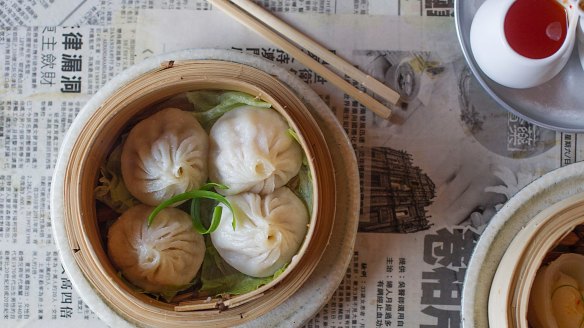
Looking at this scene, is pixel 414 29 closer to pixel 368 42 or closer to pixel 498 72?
pixel 368 42

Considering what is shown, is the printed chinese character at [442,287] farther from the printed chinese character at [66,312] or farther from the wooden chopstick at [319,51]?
the printed chinese character at [66,312]

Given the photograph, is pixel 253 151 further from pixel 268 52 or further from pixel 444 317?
pixel 444 317

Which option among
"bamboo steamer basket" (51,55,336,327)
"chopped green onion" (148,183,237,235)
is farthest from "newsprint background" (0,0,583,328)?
"chopped green onion" (148,183,237,235)

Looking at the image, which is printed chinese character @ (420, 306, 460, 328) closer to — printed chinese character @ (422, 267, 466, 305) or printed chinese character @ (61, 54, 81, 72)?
printed chinese character @ (422, 267, 466, 305)

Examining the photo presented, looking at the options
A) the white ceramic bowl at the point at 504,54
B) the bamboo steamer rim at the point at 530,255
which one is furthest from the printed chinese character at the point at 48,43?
the bamboo steamer rim at the point at 530,255

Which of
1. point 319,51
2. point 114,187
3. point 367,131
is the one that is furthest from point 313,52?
point 114,187

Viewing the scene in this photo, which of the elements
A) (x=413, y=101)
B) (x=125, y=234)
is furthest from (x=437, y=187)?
(x=125, y=234)
